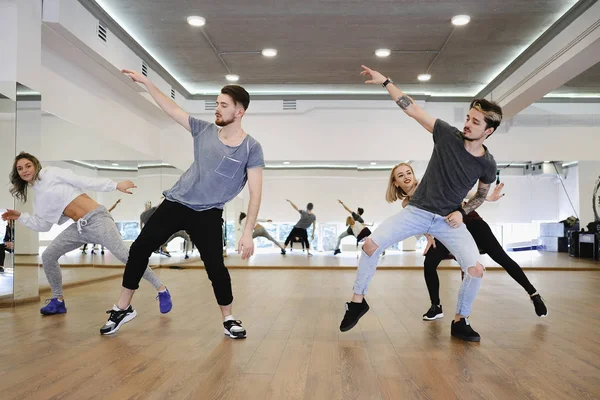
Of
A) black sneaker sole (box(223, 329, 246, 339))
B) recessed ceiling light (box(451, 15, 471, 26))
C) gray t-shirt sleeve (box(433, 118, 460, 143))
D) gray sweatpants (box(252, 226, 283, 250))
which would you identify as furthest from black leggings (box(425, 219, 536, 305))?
gray sweatpants (box(252, 226, 283, 250))

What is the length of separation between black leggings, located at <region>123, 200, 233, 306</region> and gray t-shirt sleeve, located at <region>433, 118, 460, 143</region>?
122 centimetres

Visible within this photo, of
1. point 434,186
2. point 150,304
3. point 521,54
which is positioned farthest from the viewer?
point 521,54

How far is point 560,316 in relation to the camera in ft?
12.5

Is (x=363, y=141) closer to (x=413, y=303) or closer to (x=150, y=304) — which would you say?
(x=413, y=303)

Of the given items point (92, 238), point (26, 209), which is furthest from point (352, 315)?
point (26, 209)

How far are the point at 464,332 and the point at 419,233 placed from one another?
1.88ft

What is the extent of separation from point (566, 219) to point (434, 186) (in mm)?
7504

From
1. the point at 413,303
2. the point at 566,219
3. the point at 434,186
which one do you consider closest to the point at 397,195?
the point at 434,186

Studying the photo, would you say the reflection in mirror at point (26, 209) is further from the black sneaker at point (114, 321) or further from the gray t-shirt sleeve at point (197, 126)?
the gray t-shirt sleeve at point (197, 126)

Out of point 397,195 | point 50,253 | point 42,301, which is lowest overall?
point 42,301

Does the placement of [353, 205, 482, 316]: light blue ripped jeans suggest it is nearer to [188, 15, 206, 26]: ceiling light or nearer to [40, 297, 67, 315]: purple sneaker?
[40, 297, 67, 315]: purple sneaker

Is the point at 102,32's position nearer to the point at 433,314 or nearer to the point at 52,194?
the point at 52,194

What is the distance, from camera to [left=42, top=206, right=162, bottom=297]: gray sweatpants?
3.63 metres

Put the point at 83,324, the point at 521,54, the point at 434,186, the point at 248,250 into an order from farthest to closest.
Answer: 1. the point at 521,54
2. the point at 83,324
3. the point at 434,186
4. the point at 248,250
